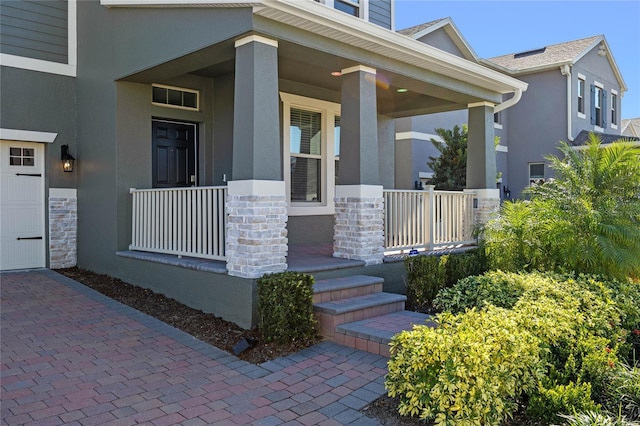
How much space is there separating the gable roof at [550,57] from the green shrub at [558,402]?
46.5 feet

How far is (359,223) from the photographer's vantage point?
639cm

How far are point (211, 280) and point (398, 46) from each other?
391cm

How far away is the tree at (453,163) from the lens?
1196 cm

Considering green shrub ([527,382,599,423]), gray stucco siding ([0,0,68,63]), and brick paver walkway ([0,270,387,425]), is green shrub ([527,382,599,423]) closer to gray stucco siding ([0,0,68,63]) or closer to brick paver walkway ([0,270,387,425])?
brick paver walkway ([0,270,387,425])

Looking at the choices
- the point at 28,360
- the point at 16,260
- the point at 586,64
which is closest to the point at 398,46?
the point at 28,360

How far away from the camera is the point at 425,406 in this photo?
3.09m

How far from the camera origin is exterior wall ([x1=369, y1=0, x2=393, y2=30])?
32.0 ft

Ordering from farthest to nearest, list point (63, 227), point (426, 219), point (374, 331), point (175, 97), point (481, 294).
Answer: point (63, 227), point (175, 97), point (426, 219), point (374, 331), point (481, 294)

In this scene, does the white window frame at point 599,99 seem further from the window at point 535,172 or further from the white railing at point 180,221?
the white railing at point 180,221

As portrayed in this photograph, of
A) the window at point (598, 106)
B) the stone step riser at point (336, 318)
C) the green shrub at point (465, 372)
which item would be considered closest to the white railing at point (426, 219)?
the stone step riser at point (336, 318)

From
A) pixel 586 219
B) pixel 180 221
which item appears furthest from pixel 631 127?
pixel 180 221

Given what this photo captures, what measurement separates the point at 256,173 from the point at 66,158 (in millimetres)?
4903

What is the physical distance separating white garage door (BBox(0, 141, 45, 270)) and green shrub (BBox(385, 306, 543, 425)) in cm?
742

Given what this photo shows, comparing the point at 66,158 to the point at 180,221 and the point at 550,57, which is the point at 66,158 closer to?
the point at 180,221
